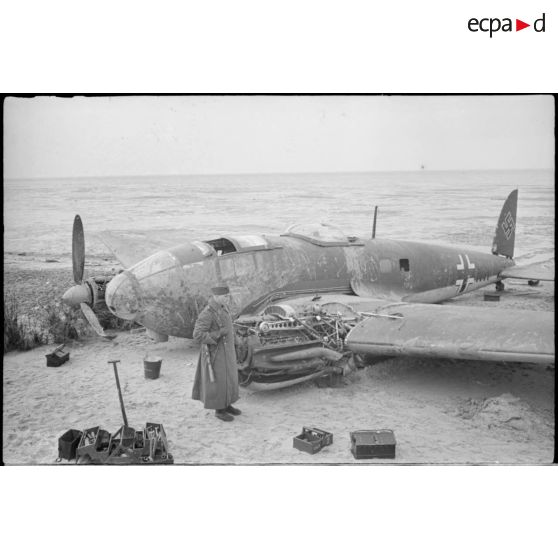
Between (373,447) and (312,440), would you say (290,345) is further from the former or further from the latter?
(373,447)

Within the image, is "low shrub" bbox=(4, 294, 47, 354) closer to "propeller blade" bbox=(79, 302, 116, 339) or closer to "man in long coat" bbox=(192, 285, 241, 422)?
"propeller blade" bbox=(79, 302, 116, 339)

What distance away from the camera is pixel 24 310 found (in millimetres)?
9242

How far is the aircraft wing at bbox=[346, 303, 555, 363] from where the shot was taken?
21.1 feet

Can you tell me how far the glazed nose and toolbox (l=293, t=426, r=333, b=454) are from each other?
3140mm

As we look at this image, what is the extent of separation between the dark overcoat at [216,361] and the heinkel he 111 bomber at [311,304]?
344mm

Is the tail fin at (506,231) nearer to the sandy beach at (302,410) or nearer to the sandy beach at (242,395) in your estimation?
the sandy beach at (242,395)

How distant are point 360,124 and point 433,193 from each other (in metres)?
11.8

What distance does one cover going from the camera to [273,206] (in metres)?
17.8

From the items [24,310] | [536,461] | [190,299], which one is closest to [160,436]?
[190,299]

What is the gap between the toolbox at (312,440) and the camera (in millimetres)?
5672

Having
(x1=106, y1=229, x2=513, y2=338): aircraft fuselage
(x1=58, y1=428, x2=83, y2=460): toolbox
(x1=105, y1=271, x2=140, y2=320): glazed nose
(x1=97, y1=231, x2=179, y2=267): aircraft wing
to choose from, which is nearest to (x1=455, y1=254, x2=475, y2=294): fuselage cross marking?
(x1=106, y1=229, x2=513, y2=338): aircraft fuselage

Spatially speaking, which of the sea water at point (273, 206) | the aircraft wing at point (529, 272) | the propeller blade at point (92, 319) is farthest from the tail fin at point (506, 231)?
the propeller blade at point (92, 319)

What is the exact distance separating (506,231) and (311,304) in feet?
20.2
